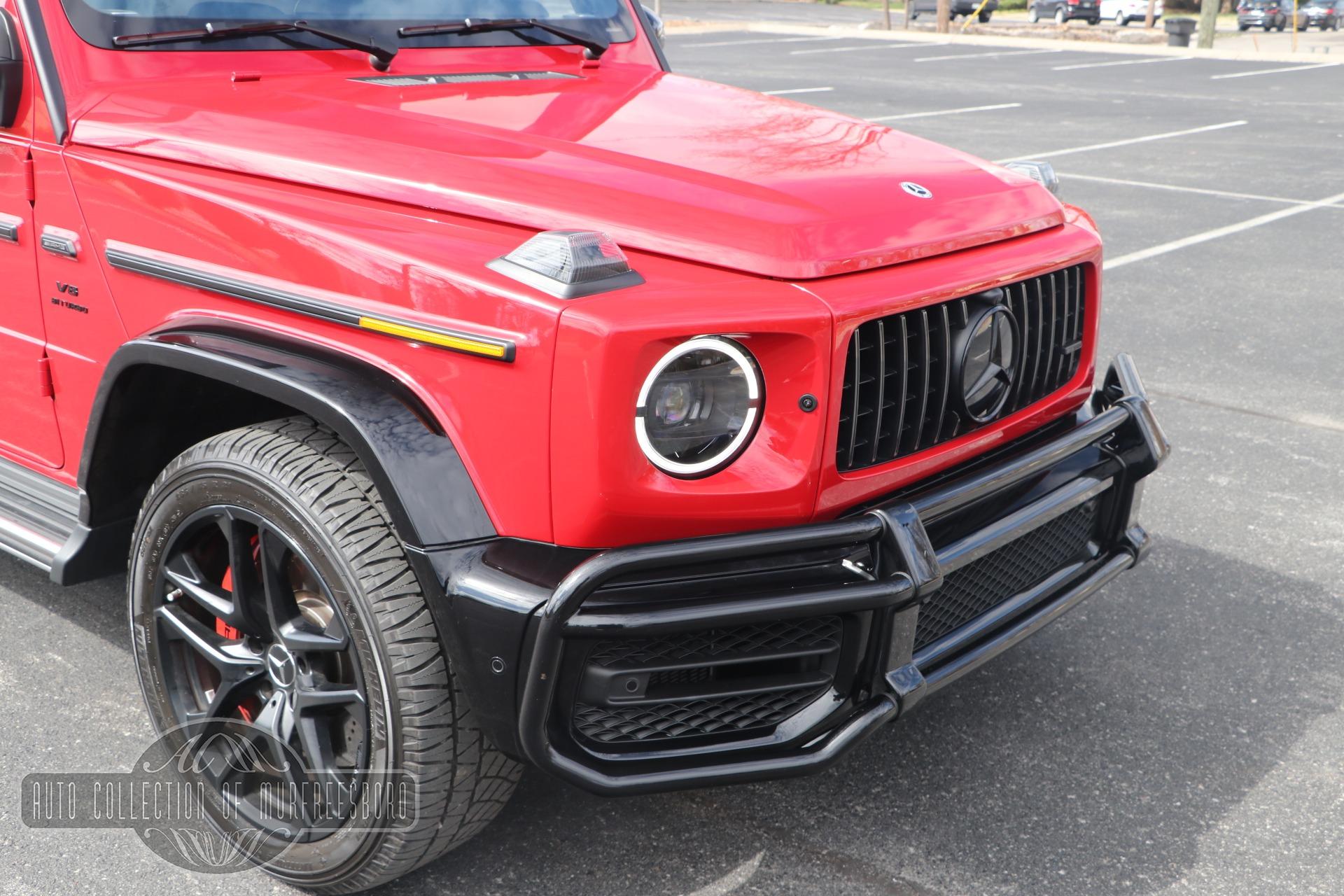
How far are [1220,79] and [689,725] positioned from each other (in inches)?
853

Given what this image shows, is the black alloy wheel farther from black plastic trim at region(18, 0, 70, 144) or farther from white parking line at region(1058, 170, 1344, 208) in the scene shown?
white parking line at region(1058, 170, 1344, 208)

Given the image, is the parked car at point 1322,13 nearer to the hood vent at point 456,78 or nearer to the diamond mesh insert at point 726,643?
the hood vent at point 456,78

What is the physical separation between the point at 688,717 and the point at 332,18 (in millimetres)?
1848

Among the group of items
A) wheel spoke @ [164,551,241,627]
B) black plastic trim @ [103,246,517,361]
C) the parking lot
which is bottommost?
the parking lot

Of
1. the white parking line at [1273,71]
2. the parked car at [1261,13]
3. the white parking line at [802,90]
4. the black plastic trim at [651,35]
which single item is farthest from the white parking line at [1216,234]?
the parked car at [1261,13]

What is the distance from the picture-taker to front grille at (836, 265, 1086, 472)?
2201 mm

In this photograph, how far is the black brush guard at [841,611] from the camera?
1.94m

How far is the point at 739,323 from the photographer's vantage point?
2.01 m

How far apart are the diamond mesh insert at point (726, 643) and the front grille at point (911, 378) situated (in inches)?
11.3

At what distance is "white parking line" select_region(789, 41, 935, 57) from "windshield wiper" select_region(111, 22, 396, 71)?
21.3 metres

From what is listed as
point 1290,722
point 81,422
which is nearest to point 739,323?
point 81,422

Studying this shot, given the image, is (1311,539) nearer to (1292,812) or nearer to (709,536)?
(1292,812)

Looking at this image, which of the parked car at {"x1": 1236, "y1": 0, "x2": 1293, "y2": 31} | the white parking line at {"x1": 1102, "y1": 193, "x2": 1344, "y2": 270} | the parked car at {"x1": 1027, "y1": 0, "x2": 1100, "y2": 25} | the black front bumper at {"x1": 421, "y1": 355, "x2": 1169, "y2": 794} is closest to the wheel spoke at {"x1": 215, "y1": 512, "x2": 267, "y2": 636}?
the black front bumper at {"x1": 421, "y1": 355, "x2": 1169, "y2": 794}

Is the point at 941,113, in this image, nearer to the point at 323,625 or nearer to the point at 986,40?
the point at 323,625
